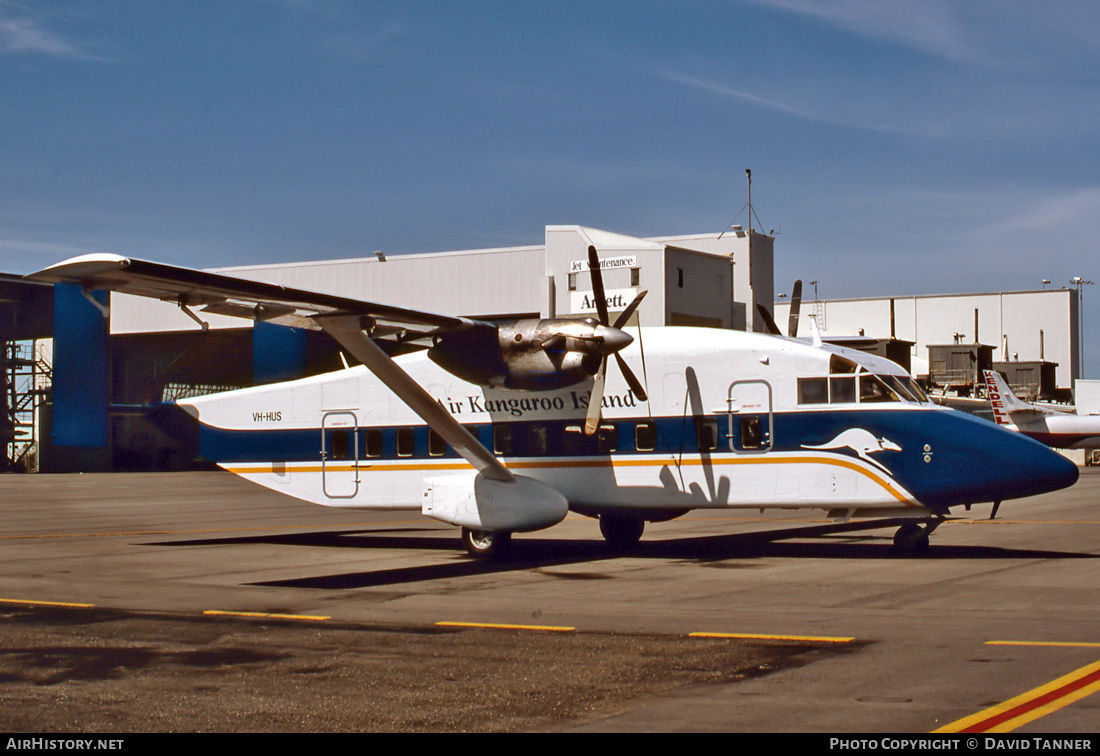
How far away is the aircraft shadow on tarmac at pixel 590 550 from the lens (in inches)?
669

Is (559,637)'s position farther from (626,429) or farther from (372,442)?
(372,442)

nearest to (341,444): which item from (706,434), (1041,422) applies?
(706,434)

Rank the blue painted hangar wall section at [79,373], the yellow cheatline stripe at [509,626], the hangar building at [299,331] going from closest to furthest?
the yellow cheatline stripe at [509,626], the hangar building at [299,331], the blue painted hangar wall section at [79,373]

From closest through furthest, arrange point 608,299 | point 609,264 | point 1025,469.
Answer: point 1025,469 < point 608,299 < point 609,264

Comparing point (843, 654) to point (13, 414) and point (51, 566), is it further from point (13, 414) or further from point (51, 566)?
point (13, 414)

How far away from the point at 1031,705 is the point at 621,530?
13243mm

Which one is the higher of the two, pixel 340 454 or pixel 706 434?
pixel 706 434

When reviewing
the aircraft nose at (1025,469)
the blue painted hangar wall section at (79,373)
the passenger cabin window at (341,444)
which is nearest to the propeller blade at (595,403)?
the passenger cabin window at (341,444)

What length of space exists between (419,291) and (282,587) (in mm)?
45278

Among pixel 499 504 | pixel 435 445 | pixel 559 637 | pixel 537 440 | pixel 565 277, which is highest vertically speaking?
pixel 565 277

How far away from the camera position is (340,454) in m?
21.9

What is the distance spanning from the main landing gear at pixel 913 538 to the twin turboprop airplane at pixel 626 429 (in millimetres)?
37

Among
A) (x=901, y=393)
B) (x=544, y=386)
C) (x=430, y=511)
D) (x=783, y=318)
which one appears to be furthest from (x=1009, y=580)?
(x=783, y=318)

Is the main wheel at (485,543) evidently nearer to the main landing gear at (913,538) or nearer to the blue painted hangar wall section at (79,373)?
the main landing gear at (913,538)
